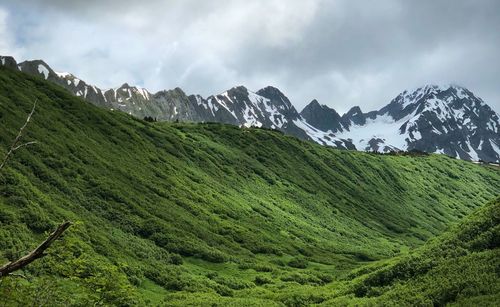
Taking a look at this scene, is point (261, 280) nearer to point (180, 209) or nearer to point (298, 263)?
point (298, 263)

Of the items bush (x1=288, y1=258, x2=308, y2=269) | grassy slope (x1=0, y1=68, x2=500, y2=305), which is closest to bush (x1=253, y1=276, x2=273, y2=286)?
grassy slope (x1=0, y1=68, x2=500, y2=305)

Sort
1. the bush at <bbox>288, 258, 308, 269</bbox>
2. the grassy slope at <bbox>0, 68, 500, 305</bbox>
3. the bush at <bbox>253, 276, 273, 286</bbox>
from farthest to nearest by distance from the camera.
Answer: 1. the bush at <bbox>288, 258, 308, 269</bbox>
2. the bush at <bbox>253, 276, 273, 286</bbox>
3. the grassy slope at <bbox>0, 68, 500, 305</bbox>

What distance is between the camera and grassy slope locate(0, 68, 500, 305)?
4909 cm

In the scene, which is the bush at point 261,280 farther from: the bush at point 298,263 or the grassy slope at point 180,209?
the bush at point 298,263

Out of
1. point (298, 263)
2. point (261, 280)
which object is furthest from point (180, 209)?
point (261, 280)

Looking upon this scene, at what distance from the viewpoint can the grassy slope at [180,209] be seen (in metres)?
49.1

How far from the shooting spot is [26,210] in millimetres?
52469

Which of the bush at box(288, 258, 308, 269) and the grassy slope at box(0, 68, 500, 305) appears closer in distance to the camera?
the grassy slope at box(0, 68, 500, 305)

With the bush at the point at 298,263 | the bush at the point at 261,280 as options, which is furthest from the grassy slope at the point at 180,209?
the bush at the point at 298,263

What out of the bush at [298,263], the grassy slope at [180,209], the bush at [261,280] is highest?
the grassy slope at [180,209]

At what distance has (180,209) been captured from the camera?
8138cm

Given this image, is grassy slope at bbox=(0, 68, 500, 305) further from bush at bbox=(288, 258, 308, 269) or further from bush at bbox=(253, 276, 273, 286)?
bush at bbox=(288, 258, 308, 269)

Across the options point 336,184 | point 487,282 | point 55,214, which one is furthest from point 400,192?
point 487,282

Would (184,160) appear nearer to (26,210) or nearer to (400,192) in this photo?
(26,210)
